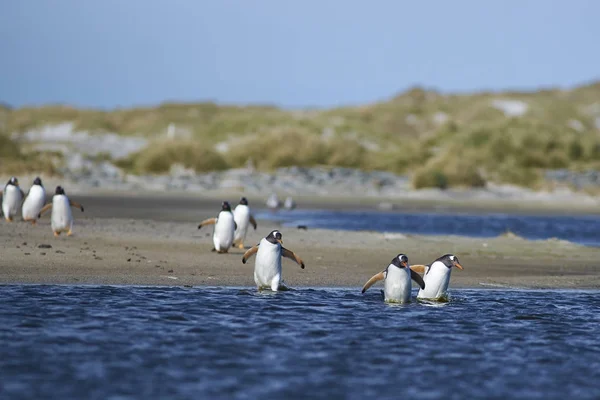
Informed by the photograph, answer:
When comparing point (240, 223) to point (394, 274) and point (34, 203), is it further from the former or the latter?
point (394, 274)

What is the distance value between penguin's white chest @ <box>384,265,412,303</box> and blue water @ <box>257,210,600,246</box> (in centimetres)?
1136

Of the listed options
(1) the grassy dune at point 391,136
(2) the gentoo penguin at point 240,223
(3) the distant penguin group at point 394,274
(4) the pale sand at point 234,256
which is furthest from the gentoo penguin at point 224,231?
(1) the grassy dune at point 391,136

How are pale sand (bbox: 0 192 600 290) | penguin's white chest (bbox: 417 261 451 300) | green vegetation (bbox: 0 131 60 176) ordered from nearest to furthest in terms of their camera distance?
penguin's white chest (bbox: 417 261 451 300), pale sand (bbox: 0 192 600 290), green vegetation (bbox: 0 131 60 176)

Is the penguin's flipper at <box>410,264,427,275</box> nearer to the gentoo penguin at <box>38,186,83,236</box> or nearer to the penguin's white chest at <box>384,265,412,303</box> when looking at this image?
the penguin's white chest at <box>384,265,412,303</box>

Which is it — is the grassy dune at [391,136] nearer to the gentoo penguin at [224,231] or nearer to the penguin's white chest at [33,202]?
the penguin's white chest at [33,202]

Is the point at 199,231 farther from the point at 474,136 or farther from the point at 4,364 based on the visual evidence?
the point at 474,136

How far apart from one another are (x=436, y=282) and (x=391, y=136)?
6865cm

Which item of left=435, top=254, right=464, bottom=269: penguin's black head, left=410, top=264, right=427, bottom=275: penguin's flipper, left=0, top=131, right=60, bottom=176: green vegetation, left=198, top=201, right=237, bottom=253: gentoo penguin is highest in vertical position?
left=0, top=131, right=60, bottom=176: green vegetation

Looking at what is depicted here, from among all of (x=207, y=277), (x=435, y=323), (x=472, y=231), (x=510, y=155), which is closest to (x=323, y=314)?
(x=435, y=323)

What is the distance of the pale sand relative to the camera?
47.7 ft

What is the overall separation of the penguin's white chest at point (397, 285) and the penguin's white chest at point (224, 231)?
5.00m

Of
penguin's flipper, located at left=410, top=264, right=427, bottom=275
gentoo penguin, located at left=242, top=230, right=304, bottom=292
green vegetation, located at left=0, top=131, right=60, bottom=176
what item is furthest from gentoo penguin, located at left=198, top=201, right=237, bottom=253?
green vegetation, located at left=0, top=131, right=60, bottom=176

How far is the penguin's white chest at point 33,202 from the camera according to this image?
821 inches

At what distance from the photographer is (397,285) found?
12.8 meters
